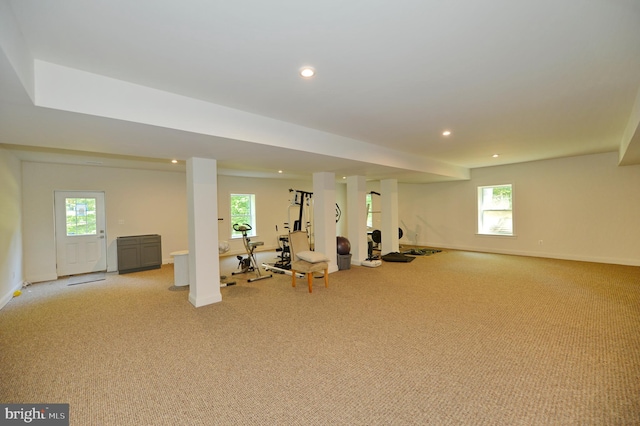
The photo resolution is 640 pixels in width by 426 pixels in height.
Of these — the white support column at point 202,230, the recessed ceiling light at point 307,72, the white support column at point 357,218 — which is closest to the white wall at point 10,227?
the white support column at point 202,230

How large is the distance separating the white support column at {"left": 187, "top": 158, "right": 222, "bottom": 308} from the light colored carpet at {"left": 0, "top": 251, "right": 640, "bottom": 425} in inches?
12.6

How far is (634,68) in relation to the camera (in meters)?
2.36

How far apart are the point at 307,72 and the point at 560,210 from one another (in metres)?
7.70

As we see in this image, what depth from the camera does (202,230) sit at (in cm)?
405

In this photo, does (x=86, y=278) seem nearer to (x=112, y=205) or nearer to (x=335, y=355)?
(x=112, y=205)

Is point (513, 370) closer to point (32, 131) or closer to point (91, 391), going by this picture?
point (91, 391)

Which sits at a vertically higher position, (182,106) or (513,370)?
(182,106)

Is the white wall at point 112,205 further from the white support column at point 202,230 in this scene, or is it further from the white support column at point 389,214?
the white support column at point 389,214

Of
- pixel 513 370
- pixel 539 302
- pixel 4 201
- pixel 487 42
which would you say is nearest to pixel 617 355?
pixel 513 370

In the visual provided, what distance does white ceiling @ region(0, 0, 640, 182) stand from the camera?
1.63 meters

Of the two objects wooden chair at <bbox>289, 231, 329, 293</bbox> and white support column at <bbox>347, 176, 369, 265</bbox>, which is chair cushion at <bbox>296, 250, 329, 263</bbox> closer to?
wooden chair at <bbox>289, 231, 329, 293</bbox>

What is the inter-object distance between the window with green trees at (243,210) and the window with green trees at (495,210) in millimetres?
7044

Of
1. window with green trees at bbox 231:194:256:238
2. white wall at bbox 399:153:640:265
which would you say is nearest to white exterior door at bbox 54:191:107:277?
window with green trees at bbox 231:194:256:238

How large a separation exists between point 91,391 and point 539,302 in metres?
5.30
